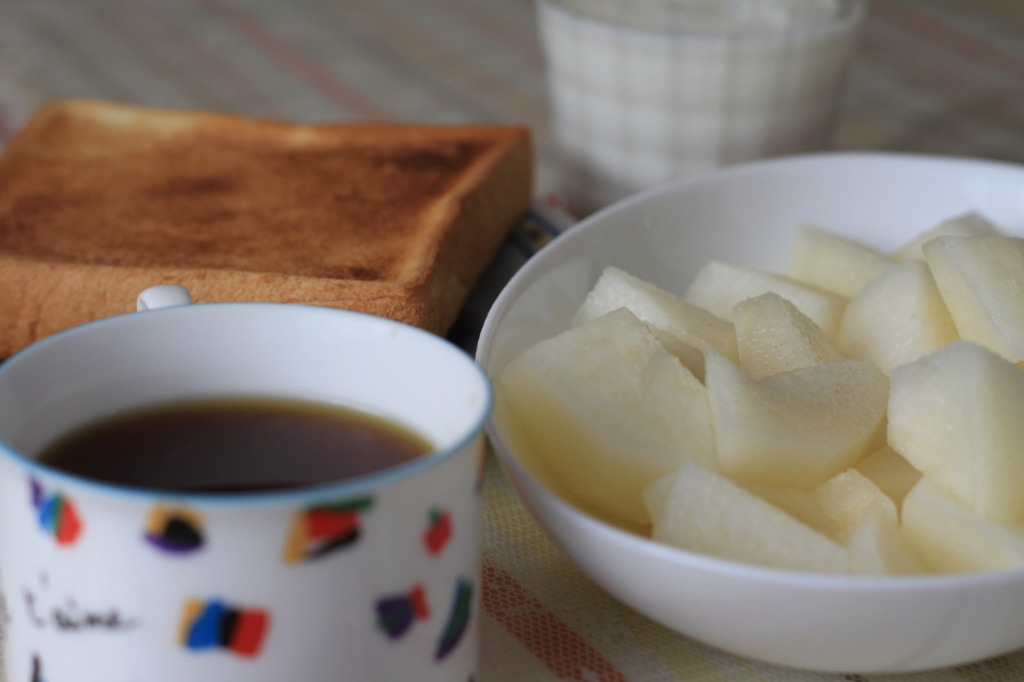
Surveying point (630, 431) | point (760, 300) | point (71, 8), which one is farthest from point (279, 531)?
point (71, 8)

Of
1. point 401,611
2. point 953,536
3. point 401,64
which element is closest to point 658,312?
point 953,536

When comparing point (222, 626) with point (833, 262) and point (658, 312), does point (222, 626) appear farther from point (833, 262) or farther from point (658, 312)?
point (833, 262)

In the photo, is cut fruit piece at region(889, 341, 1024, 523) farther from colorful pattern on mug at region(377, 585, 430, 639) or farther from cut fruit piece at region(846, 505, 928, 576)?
colorful pattern on mug at region(377, 585, 430, 639)

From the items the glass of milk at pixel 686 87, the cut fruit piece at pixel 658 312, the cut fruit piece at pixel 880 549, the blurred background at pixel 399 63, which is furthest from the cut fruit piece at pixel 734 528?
the blurred background at pixel 399 63

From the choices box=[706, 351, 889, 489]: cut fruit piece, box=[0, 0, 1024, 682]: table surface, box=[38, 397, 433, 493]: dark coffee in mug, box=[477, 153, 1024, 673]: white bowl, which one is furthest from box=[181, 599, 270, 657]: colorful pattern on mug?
box=[0, 0, 1024, 682]: table surface

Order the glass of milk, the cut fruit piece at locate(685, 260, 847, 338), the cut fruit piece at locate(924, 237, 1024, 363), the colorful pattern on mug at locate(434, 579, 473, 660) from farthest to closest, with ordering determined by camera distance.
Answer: the glass of milk, the cut fruit piece at locate(685, 260, 847, 338), the cut fruit piece at locate(924, 237, 1024, 363), the colorful pattern on mug at locate(434, 579, 473, 660)

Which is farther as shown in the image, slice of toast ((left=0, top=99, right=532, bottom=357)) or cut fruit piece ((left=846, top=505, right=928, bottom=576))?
slice of toast ((left=0, top=99, right=532, bottom=357))

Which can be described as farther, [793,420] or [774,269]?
[774,269]
